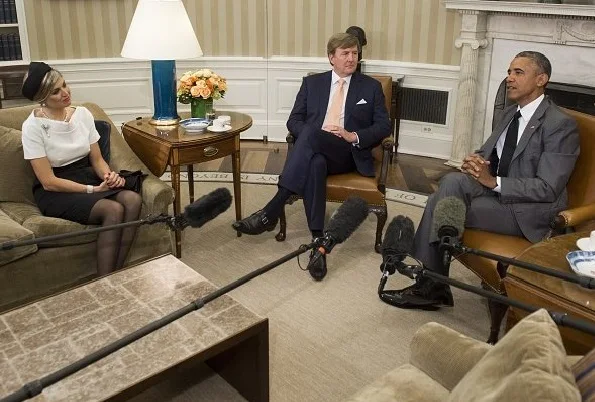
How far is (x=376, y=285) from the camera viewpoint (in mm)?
3258

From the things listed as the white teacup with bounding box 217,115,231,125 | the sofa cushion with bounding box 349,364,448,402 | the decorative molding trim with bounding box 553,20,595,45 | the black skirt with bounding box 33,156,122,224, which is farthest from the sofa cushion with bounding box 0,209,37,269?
the decorative molding trim with bounding box 553,20,595,45

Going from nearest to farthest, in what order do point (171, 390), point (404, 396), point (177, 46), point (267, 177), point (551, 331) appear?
1. point (551, 331)
2. point (404, 396)
3. point (171, 390)
4. point (177, 46)
5. point (267, 177)

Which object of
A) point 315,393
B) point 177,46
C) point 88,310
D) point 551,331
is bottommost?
point 315,393

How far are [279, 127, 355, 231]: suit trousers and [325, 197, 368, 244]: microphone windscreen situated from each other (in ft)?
5.56

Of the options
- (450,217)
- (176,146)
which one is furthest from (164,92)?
(450,217)

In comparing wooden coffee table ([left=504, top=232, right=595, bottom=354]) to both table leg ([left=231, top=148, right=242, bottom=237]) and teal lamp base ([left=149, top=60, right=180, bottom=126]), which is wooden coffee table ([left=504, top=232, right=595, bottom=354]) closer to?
table leg ([left=231, top=148, right=242, bottom=237])

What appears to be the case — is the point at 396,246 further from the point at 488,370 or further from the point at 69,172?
the point at 69,172

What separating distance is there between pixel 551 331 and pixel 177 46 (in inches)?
103

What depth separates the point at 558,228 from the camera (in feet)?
8.95

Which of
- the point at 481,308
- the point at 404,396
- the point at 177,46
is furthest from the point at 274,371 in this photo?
the point at 177,46

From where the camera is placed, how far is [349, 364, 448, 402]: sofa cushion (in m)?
1.70

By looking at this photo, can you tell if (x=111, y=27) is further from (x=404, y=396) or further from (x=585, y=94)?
(x=404, y=396)

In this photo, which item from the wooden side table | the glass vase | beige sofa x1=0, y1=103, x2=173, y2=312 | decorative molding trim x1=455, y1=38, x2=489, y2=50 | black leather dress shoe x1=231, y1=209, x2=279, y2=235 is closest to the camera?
beige sofa x1=0, y1=103, x2=173, y2=312

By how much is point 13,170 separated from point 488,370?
8.30ft
